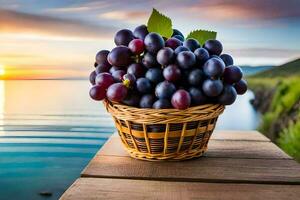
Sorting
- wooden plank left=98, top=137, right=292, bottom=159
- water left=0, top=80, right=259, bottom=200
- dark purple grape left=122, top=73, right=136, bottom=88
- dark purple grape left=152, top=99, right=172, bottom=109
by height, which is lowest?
water left=0, top=80, right=259, bottom=200

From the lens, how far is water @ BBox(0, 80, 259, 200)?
2133 mm

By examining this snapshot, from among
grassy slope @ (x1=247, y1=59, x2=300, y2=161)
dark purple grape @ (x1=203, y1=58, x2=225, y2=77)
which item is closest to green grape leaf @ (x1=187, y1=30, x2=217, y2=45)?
dark purple grape @ (x1=203, y1=58, x2=225, y2=77)

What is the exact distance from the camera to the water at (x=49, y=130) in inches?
84.0

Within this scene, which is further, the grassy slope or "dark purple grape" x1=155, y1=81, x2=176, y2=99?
the grassy slope

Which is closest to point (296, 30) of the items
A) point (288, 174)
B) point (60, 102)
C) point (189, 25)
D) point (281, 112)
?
point (281, 112)

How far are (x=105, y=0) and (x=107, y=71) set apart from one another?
4.79 ft

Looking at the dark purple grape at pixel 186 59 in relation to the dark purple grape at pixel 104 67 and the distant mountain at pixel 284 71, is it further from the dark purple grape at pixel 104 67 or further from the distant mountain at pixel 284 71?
the distant mountain at pixel 284 71

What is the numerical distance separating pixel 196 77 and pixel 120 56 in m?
0.19

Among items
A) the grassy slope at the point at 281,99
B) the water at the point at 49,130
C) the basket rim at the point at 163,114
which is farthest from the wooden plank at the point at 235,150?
the grassy slope at the point at 281,99

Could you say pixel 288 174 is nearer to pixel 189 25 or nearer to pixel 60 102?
pixel 189 25

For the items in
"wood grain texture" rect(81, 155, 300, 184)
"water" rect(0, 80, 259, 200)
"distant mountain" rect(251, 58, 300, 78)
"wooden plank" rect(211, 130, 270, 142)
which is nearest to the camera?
"wood grain texture" rect(81, 155, 300, 184)

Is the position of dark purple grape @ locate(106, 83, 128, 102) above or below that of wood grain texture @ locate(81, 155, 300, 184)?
above

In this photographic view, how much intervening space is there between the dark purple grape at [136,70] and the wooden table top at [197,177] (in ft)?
0.70

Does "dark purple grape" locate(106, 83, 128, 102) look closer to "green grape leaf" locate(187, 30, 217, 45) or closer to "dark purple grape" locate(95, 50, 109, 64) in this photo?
"dark purple grape" locate(95, 50, 109, 64)
